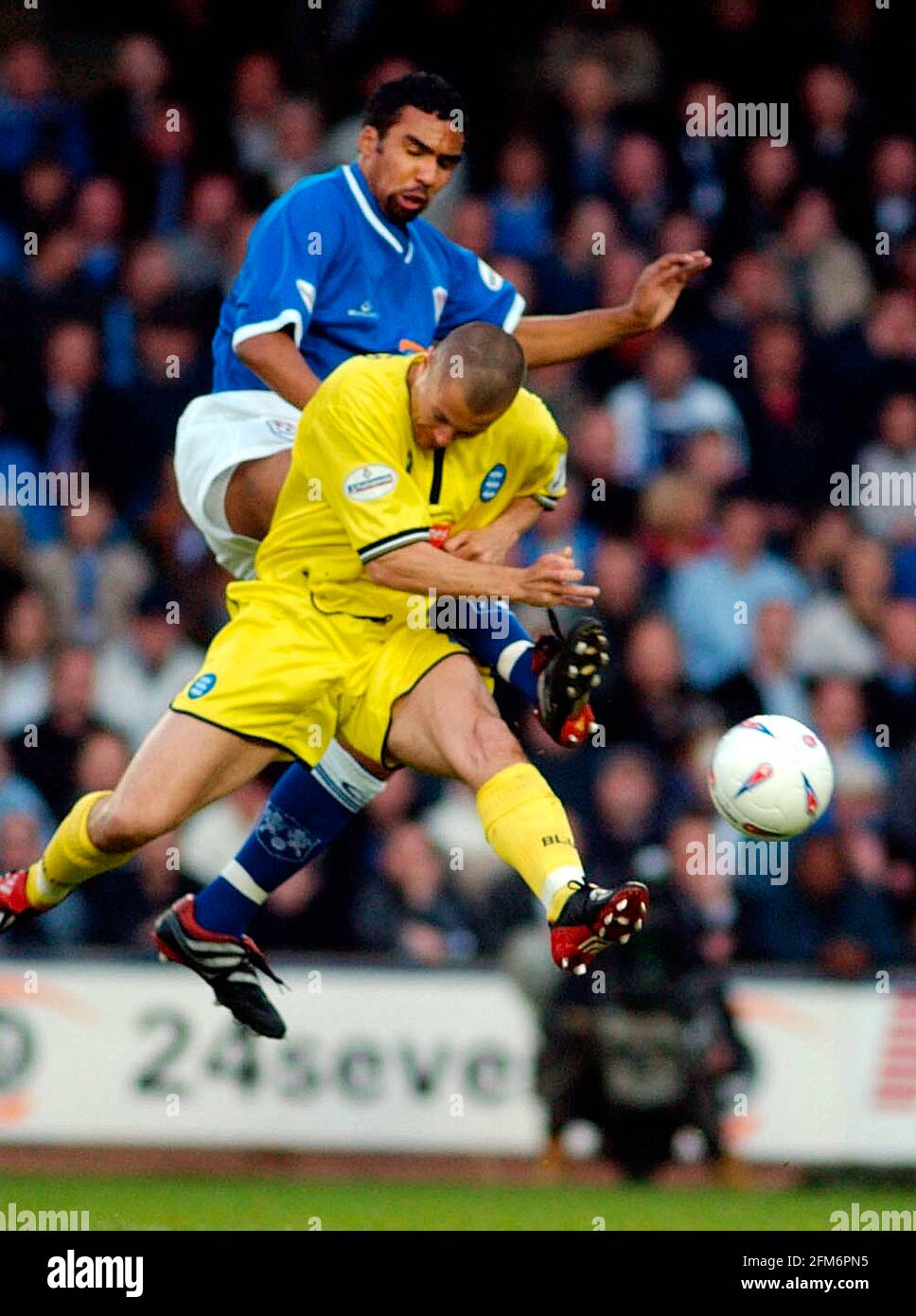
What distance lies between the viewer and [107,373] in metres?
13.2

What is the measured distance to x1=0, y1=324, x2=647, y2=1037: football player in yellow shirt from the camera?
24.5 feet

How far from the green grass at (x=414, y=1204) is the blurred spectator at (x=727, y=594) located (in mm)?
2764

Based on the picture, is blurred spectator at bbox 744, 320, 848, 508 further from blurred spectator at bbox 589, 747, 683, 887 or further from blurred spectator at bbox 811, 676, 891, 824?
blurred spectator at bbox 589, 747, 683, 887

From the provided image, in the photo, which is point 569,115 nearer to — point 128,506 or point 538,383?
point 538,383

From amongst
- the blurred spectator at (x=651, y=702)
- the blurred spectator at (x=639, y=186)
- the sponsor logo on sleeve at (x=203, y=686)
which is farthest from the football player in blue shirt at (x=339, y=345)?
the blurred spectator at (x=639, y=186)

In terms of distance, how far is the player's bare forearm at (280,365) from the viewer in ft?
26.1

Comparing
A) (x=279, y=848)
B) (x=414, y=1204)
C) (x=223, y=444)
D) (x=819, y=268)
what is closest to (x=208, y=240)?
(x=819, y=268)

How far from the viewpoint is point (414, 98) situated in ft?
26.4

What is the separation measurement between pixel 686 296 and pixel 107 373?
3347mm

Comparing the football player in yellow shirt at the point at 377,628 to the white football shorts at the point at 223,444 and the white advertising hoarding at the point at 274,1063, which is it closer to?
the white football shorts at the point at 223,444

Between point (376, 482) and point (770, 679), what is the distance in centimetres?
535

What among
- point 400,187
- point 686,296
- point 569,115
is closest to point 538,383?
point 686,296

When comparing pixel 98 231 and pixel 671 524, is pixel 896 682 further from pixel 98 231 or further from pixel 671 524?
pixel 98 231
